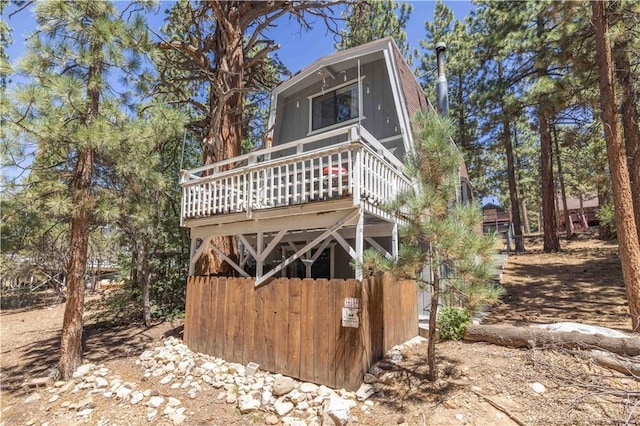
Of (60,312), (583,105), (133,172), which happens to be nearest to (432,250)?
(133,172)

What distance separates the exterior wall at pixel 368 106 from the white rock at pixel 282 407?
510 centimetres

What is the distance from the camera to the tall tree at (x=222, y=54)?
27.8 ft

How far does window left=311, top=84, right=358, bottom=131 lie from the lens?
29.5 feet

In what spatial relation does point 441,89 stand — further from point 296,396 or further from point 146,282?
point 146,282

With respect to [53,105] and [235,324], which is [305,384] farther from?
[53,105]

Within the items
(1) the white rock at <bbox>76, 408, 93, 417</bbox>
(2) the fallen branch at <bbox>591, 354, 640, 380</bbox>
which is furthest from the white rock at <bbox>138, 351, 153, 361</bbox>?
(2) the fallen branch at <bbox>591, 354, 640, 380</bbox>

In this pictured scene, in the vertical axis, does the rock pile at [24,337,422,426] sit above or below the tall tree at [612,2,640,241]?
below

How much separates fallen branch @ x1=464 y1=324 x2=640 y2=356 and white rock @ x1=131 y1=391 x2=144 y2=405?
507cm

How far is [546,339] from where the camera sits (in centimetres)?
463

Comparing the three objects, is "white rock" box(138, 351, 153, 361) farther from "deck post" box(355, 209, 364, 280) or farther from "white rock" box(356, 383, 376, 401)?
"deck post" box(355, 209, 364, 280)

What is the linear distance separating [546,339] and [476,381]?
1.28 meters

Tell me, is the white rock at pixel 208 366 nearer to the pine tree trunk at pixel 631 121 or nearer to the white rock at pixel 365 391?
the white rock at pixel 365 391

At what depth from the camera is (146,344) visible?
706 centimetres

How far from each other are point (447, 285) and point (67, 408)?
5.75 m
